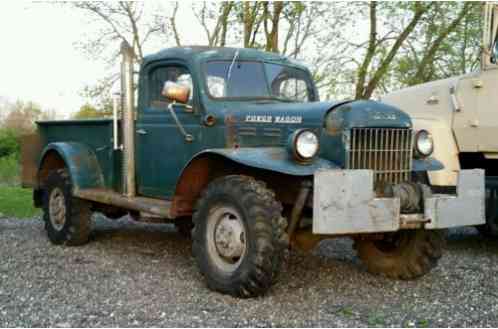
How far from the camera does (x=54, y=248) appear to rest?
271 inches

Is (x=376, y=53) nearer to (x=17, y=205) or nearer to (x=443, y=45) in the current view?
(x=443, y=45)

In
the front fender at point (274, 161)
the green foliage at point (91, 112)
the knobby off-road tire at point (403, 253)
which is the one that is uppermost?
the green foliage at point (91, 112)

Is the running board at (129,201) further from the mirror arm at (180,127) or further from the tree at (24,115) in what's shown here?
the tree at (24,115)

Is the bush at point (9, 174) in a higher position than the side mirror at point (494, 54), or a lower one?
lower

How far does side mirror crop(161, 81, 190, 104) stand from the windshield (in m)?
0.32

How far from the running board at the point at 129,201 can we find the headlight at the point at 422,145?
214 centimetres

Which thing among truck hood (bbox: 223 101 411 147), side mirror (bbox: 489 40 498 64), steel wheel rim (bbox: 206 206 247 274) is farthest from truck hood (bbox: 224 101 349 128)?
side mirror (bbox: 489 40 498 64)

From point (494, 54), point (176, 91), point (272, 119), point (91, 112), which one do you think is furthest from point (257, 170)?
point (91, 112)

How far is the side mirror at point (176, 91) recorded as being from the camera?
17.5 feet

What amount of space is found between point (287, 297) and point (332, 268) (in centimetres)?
124

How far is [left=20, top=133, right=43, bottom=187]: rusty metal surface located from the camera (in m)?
7.79

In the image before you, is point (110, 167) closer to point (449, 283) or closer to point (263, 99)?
point (263, 99)

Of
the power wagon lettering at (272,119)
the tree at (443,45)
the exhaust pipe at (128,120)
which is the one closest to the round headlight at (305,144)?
the power wagon lettering at (272,119)

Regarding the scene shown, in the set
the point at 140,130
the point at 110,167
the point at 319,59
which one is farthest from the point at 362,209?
the point at 319,59
